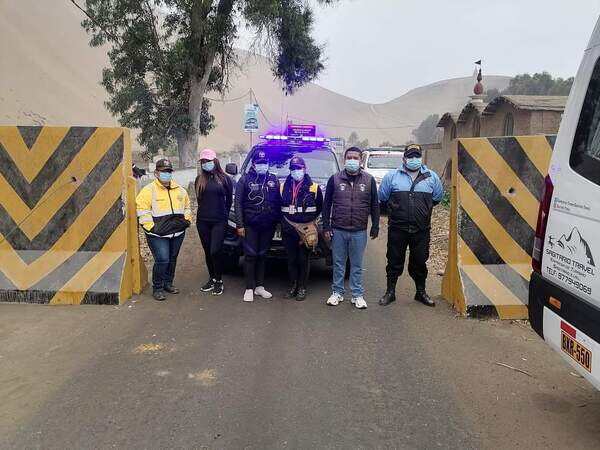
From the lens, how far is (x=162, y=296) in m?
5.66

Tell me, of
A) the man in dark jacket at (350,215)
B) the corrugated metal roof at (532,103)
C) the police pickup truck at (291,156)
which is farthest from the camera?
the corrugated metal roof at (532,103)

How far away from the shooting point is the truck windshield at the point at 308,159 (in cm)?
744

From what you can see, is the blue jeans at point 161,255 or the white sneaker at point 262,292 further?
the white sneaker at point 262,292

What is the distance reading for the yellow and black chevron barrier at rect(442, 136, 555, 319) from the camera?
203 inches

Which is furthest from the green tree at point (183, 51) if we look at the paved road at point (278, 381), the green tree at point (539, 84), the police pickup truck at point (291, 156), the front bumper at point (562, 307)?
the green tree at point (539, 84)

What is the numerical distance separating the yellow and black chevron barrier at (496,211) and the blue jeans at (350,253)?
104cm

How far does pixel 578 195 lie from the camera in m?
Answer: 2.69

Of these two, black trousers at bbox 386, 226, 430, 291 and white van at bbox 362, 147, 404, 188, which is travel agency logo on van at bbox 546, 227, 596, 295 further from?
white van at bbox 362, 147, 404, 188

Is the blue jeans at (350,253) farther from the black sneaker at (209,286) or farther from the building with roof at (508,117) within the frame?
the building with roof at (508,117)

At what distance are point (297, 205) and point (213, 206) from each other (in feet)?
3.36

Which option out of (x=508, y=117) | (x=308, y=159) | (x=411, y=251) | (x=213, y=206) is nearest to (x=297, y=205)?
(x=213, y=206)

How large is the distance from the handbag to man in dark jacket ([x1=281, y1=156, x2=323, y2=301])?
37 mm

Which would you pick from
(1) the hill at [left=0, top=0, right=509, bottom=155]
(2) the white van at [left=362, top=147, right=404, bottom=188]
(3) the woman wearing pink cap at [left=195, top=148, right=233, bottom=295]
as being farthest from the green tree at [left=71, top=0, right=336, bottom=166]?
(3) the woman wearing pink cap at [left=195, top=148, right=233, bottom=295]

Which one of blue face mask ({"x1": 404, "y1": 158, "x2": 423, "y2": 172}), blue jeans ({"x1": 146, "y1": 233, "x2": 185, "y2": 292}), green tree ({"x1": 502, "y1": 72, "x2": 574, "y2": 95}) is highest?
green tree ({"x1": 502, "y1": 72, "x2": 574, "y2": 95})
